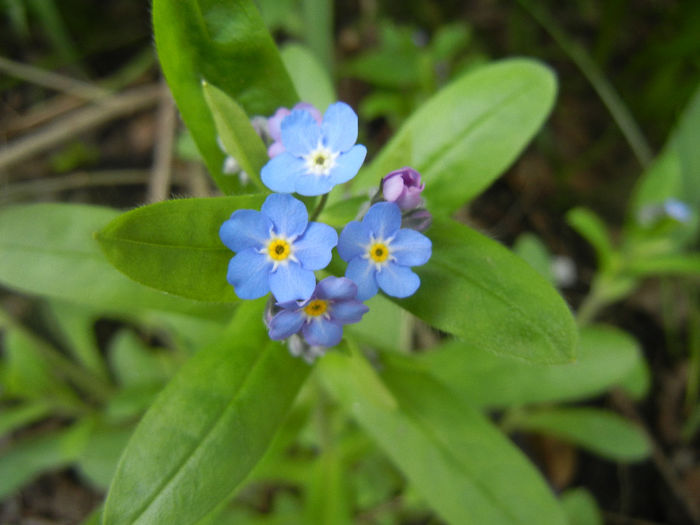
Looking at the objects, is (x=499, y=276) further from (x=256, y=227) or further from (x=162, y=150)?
(x=162, y=150)

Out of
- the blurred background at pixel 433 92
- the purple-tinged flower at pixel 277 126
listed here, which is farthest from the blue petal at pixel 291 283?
the blurred background at pixel 433 92

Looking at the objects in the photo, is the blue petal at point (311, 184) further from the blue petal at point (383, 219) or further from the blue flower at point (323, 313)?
the blue flower at point (323, 313)

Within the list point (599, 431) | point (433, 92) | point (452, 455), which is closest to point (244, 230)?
point (452, 455)

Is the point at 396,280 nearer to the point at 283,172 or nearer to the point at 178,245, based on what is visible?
the point at 283,172

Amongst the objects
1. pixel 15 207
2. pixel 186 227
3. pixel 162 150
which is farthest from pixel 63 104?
pixel 186 227

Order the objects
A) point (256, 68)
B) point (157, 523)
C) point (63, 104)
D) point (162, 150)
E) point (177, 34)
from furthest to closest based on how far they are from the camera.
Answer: point (63, 104), point (162, 150), point (256, 68), point (177, 34), point (157, 523)
